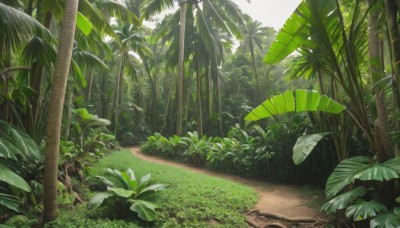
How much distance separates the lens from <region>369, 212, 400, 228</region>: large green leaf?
3053 millimetres

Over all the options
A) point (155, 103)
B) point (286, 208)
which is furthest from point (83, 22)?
point (155, 103)

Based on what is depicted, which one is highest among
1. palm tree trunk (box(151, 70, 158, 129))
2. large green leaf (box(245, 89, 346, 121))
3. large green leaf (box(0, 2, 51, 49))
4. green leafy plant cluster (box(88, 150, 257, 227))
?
palm tree trunk (box(151, 70, 158, 129))

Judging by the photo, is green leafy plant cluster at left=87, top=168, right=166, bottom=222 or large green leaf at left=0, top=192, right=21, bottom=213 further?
green leafy plant cluster at left=87, top=168, right=166, bottom=222

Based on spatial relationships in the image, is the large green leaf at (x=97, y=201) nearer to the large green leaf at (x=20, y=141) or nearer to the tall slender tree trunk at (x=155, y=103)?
the large green leaf at (x=20, y=141)

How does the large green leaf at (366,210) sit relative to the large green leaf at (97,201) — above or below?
above

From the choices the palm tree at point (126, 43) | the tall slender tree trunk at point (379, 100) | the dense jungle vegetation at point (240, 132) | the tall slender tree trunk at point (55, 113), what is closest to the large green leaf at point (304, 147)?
the dense jungle vegetation at point (240, 132)

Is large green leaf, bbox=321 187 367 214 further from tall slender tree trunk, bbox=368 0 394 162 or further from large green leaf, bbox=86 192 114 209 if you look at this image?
large green leaf, bbox=86 192 114 209

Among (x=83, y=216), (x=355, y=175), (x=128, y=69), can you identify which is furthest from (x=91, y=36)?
(x=128, y=69)

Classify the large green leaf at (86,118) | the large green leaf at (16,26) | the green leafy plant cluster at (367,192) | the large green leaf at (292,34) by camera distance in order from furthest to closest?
the large green leaf at (86,118) → the large green leaf at (292,34) → the large green leaf at (16,26) → the green leafy plant cluster at (367,192)

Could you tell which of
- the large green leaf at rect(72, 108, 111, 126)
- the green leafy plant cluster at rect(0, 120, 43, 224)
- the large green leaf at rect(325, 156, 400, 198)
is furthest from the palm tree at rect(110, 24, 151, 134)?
the large green leaf at rect(325, 156, 400, 198)

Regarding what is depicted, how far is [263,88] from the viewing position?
23.4 m

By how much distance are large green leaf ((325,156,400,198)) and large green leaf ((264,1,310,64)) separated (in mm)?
2149

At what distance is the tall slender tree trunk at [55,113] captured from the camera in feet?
12.4

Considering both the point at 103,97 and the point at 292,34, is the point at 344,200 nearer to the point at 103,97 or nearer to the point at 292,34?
the point at 292,34
